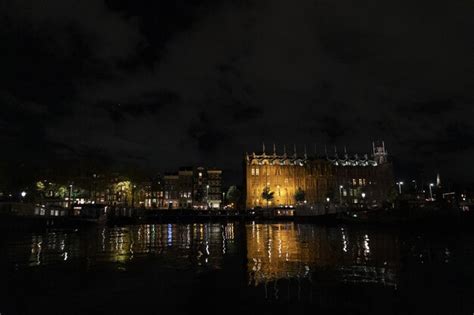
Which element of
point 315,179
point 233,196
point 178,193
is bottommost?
point 233,196

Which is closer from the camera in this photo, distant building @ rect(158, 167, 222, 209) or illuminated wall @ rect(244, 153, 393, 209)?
illuminated wall @ rect(244, 153, 393, 209)

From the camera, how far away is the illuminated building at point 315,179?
153125mm

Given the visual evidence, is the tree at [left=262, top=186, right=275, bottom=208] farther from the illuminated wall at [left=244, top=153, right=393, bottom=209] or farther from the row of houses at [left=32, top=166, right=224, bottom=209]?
the row of houses at [left=32, top=166, right=224, bottom=209]

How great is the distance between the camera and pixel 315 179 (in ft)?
527

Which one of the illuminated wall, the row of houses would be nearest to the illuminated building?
the illuminated wall

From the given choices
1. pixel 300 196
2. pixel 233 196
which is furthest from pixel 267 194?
pixel 233 196

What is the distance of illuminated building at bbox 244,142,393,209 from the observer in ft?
502

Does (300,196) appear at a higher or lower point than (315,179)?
lower

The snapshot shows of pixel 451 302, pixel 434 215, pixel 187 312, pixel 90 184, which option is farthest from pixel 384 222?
pixel 90 184

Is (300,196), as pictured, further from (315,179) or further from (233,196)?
(233,196)

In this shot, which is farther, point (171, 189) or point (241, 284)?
point (171, 189)

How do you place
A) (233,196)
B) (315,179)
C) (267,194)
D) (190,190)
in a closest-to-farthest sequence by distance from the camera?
1. (267,194)
2. (233,196)
3. (315,179)
4. (190,190)

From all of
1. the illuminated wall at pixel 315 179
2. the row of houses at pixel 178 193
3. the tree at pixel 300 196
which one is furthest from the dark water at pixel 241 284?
the illuminated wall at pixel 315 179

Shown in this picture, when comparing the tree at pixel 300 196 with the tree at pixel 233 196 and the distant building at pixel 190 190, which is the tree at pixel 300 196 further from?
the distant building at pixel 190 190
